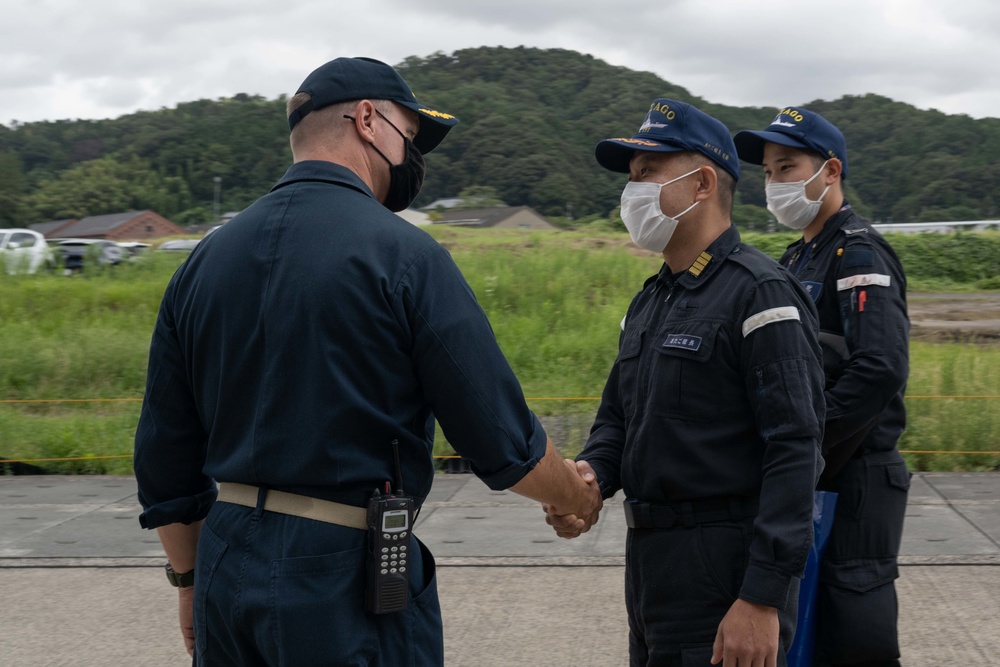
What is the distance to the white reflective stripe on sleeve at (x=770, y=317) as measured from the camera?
2.19 metres

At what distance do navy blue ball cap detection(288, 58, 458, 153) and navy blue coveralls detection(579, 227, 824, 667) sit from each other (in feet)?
2.52

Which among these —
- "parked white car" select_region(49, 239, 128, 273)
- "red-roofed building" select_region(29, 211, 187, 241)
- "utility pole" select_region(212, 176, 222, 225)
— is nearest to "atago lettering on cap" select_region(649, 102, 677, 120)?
"parked white car" select_region(49, 239, 128, 273)

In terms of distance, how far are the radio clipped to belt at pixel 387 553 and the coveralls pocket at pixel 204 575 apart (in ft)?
1.00

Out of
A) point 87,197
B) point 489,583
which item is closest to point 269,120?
point 87,197

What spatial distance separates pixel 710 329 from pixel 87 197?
242 ft

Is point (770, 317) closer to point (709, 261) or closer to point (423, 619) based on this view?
point (709, 261)

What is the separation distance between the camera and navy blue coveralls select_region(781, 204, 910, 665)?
2.82 metres

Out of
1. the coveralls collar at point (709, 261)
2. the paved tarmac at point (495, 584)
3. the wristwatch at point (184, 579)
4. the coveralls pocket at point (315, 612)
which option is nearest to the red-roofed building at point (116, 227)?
the paved tarmac at point (495, 584)

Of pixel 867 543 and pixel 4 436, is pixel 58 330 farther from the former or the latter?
pixel 867 543

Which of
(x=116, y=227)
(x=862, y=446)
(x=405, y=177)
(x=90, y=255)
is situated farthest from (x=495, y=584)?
(x=116, y=227)

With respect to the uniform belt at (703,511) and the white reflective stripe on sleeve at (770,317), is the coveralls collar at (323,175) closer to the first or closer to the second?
the white reflective stripe on sleeve at (770,317)

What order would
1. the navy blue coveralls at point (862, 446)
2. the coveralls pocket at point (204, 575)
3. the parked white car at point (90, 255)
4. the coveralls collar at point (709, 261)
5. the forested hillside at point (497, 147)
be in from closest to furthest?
the coveralls pocket at point (204, 575)
the coveralls collar at point (709, 261)
the navy blue coveralls at point (862, 446)
the parked white car at point (90, 255)
the forested hillside at point (497, 147)

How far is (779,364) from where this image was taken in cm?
215

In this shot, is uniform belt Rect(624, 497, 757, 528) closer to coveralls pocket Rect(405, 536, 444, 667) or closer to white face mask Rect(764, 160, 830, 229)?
coveralls pocket Rect(405, 536, 444, 667)
